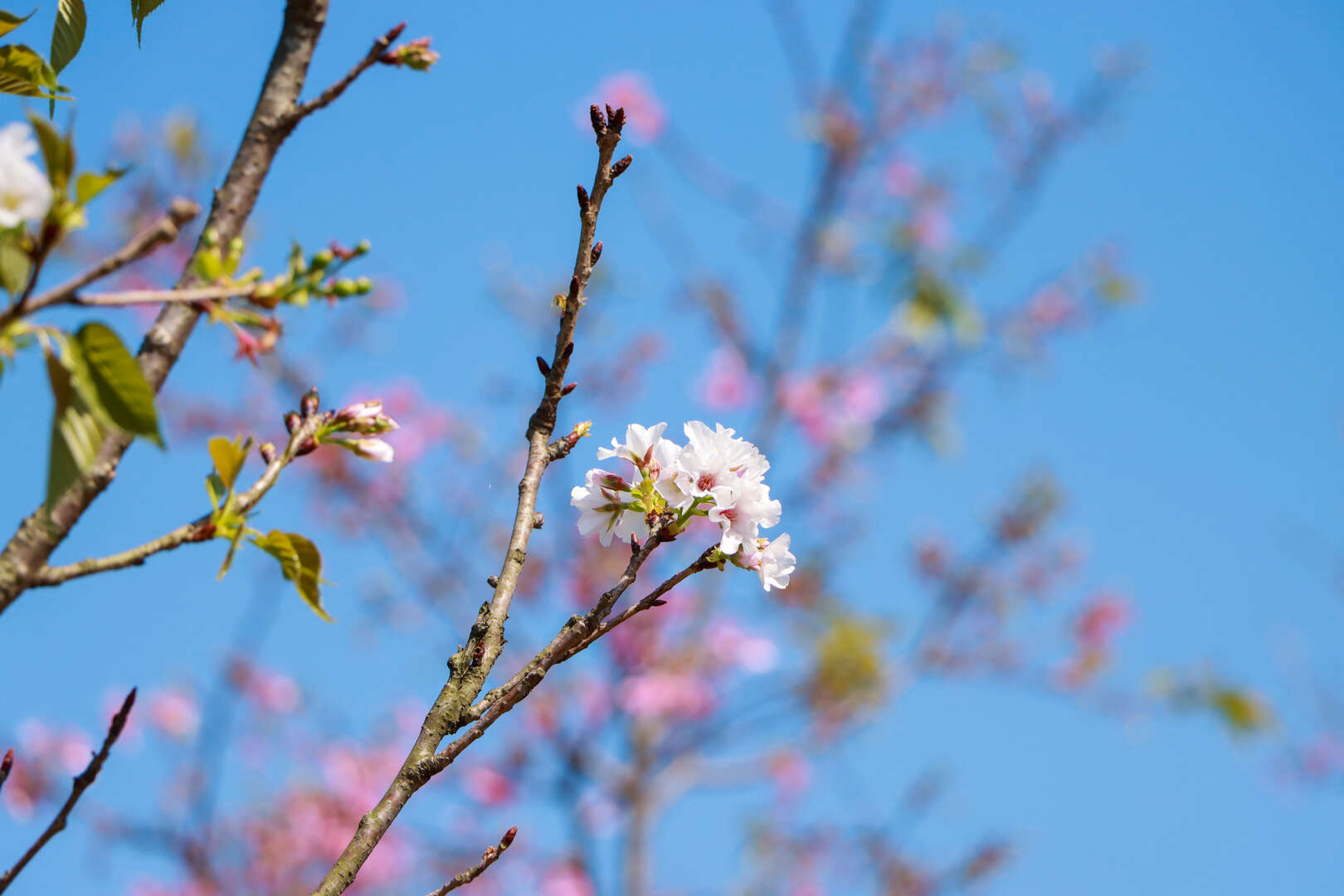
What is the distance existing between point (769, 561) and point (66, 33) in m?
0.93

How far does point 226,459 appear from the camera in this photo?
912 mm

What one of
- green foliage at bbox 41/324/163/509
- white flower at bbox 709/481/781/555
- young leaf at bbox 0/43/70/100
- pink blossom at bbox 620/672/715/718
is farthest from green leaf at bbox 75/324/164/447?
pink blossom at bbox 620/672/715/718

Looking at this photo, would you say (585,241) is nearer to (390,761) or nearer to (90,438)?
(90,438)

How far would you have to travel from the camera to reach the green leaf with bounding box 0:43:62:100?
0.94 meters

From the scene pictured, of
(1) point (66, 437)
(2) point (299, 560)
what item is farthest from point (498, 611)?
(1) point (66, 437)

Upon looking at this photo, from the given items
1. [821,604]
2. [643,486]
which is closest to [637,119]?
[821,604]

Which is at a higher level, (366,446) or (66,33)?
(66,33)

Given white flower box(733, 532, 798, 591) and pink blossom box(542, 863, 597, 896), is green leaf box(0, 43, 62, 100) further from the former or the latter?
pink blossom box(542, 863, 597, 896)

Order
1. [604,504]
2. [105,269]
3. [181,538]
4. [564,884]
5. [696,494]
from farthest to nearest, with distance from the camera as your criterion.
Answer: [564,884] < [604,504] < [696,494] < [181,538] < [105,269]

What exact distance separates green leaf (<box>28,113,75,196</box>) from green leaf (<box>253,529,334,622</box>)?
0.35m

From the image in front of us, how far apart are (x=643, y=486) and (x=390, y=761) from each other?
666 centimetres

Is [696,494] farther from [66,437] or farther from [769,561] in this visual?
[66,437]

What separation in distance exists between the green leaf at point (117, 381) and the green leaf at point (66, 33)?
0.52 metres

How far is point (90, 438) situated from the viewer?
0.69m
